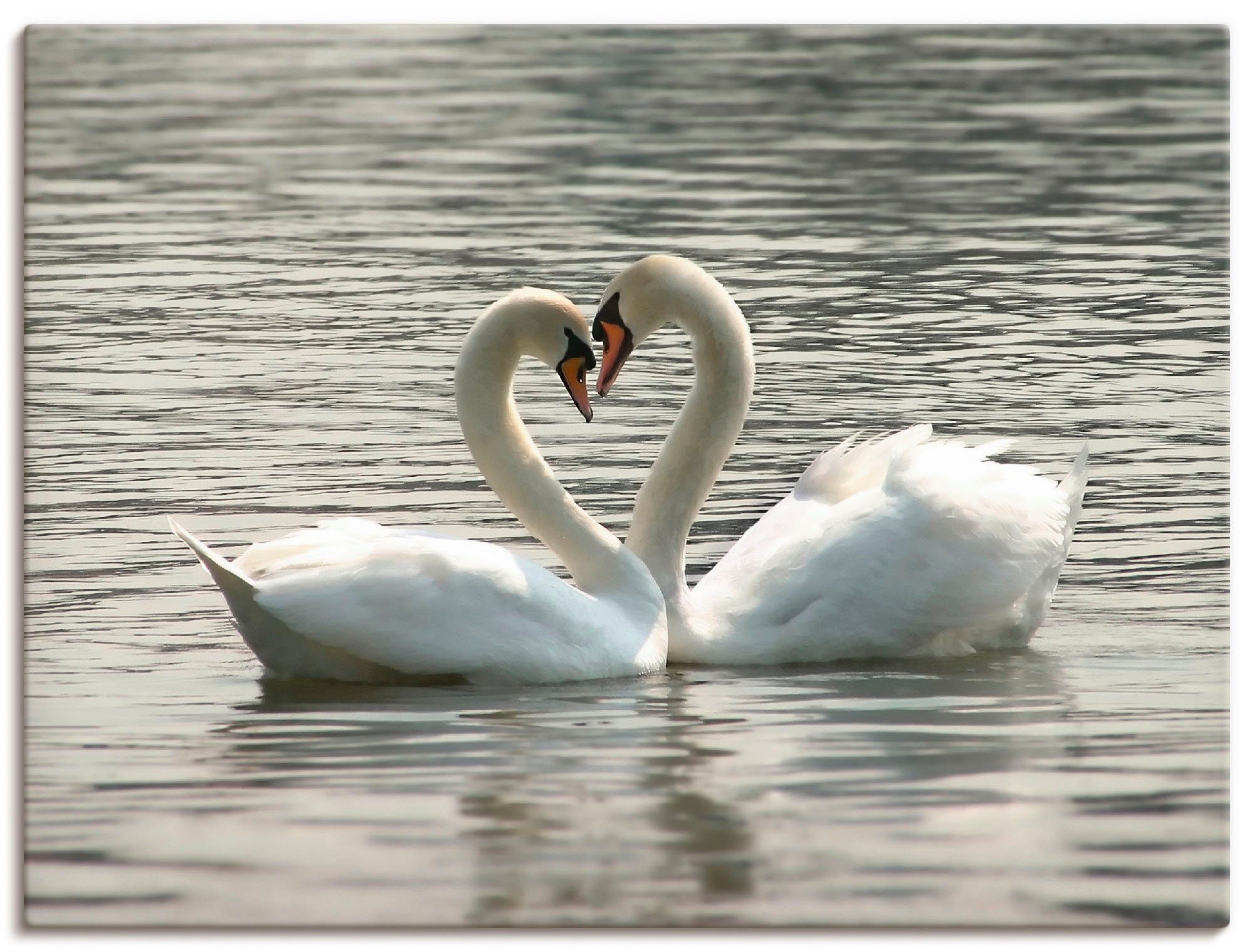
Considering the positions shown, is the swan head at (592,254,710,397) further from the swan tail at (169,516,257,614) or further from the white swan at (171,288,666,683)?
the swan tail at (169,516,257,614)

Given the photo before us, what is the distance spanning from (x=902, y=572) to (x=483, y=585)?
1.41 meters

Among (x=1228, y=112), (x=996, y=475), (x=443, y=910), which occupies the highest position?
(x=1228, y=112)

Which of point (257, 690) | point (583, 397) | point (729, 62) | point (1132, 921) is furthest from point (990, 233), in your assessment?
point (1132, 921)

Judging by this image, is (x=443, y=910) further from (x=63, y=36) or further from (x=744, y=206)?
(x=744, y=206)

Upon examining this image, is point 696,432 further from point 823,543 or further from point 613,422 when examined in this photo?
point 613,422

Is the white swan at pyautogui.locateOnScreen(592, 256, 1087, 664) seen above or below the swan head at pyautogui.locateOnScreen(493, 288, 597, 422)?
below

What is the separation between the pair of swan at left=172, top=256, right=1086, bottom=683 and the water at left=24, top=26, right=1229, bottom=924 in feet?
0.49

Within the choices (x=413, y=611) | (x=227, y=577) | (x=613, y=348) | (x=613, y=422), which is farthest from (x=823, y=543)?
(x=613, y=422)

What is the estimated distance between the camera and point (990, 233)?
12141mm

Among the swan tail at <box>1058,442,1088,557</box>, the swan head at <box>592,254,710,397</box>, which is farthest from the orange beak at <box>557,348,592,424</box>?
the swan tail at <box>1058,442,1088,557</box>

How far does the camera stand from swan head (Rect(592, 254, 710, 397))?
8117mm

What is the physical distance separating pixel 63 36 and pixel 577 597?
2.22 meters

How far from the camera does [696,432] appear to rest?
8391mm

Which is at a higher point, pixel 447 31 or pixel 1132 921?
pixel 447 31
